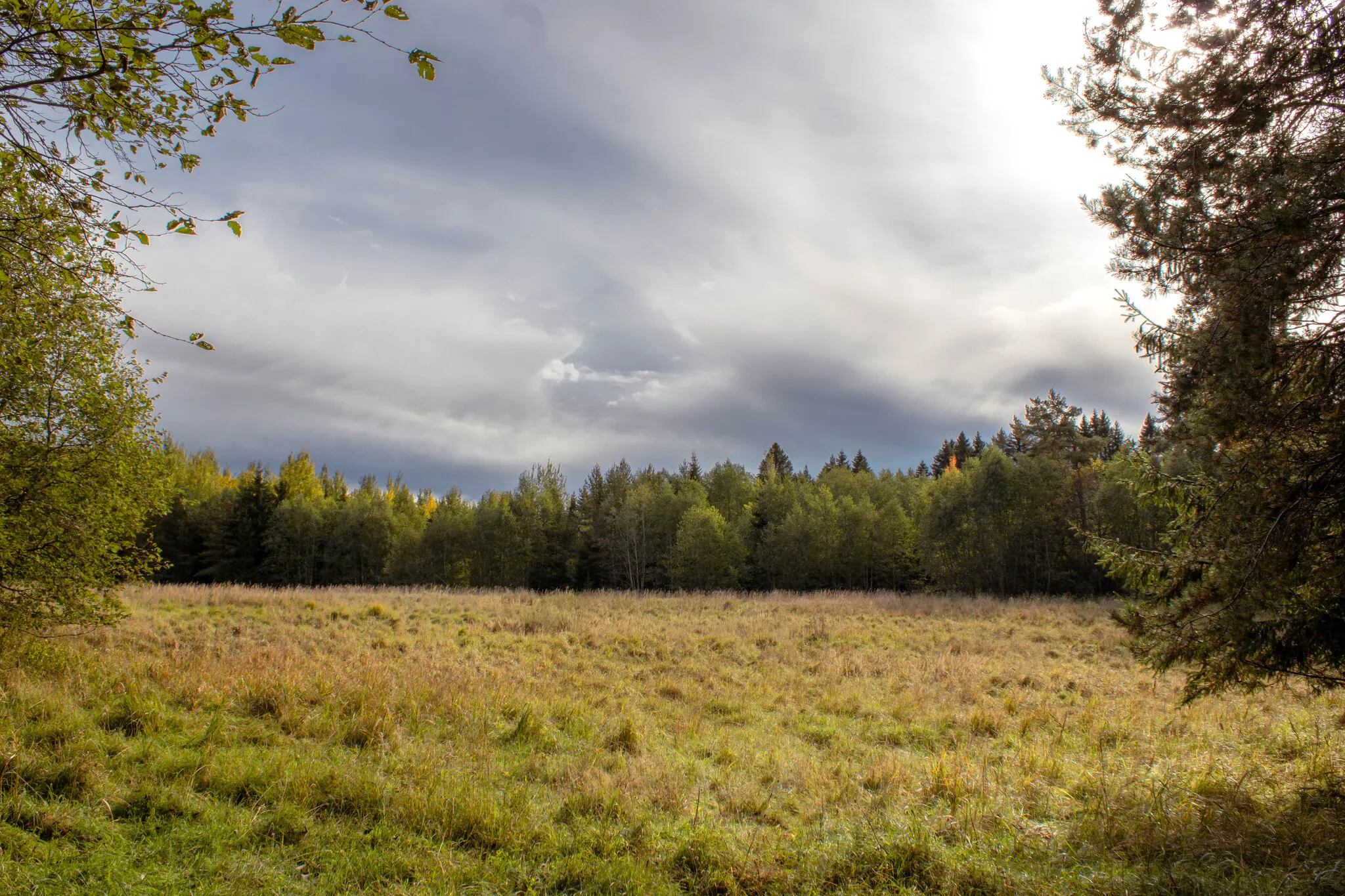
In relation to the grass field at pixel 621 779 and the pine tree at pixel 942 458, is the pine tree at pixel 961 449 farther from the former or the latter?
the grass field at pixel 621 779

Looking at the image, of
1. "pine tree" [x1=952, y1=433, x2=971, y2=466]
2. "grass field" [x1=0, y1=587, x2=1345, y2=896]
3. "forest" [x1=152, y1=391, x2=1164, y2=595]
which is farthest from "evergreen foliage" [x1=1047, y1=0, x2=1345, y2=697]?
"pine tree" [x1=952, y1=433, x2=971, y2=466]

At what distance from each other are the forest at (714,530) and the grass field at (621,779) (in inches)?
1325

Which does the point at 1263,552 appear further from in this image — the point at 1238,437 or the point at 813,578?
the point at 813,578

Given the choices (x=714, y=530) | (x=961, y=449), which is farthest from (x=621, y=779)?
(x=961, y=449)

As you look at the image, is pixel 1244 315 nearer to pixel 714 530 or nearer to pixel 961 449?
pixel 714 530

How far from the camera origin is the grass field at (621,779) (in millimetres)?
4277

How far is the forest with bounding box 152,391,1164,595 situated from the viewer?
41.7 m

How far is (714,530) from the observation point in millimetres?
48219

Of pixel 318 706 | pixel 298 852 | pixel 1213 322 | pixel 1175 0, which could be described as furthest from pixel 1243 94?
pixel 318 706

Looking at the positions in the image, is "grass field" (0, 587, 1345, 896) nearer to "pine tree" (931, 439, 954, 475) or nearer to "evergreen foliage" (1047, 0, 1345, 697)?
"evergreen foliage" (1047, 0, 1345, 697)

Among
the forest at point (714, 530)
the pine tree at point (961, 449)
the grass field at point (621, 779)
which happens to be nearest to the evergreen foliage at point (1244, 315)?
the grass field at point (621, 779)

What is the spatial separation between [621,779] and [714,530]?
42.4 metres

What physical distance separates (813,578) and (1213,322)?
46738mm

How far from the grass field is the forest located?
33.7 meters
